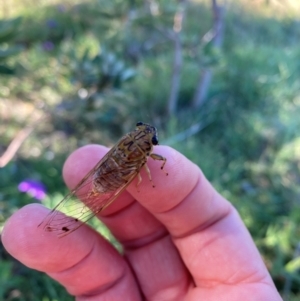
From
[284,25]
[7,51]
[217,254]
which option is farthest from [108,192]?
[284,25]

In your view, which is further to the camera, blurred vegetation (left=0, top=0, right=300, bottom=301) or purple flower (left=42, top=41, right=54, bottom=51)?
purple flower (left=42, top=41, right=54, bottom=51)

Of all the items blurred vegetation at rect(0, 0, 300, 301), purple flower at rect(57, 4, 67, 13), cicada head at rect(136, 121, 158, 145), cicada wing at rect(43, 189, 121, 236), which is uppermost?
cicada head at rect(136, 121, 158, 145)

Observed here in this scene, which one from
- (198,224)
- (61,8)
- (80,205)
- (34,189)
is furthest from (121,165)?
(61,8)

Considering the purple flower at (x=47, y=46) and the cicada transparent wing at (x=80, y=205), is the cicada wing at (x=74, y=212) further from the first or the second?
the purple flower at (x=47, y=46)

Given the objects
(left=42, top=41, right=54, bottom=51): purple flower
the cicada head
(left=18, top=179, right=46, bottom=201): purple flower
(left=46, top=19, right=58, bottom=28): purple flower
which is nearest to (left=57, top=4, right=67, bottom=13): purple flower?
(left=46, top=19, right=58, bottom=28): purple flower

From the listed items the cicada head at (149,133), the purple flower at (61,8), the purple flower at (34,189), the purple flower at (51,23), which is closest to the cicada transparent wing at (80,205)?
the cicada head at (149,133)

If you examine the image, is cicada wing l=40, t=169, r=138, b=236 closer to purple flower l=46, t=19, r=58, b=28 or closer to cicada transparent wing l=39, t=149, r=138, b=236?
cicada transparent wing l=39, t=149, r=138, b=236
